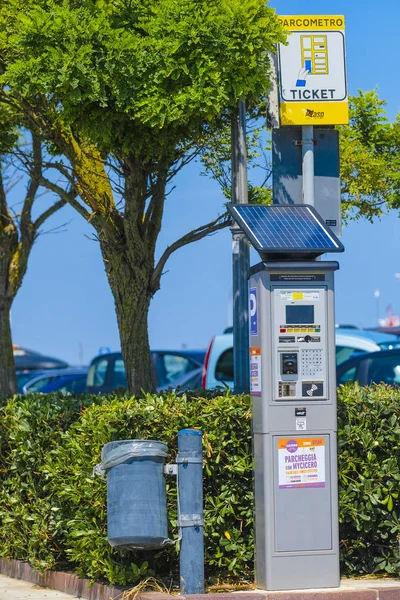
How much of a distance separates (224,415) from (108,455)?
0.87m

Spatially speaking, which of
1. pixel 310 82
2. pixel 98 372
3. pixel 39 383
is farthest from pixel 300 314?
pixel 39 383

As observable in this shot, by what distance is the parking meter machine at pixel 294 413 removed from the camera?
22.1ft

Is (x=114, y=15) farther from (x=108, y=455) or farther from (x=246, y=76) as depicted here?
(x=108, y=455)

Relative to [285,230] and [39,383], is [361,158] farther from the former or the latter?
[39,383]

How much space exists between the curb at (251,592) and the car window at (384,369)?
18.7 feet

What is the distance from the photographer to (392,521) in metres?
7.37

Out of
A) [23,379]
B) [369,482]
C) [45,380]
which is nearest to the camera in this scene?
[369,482]

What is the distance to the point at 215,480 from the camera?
23.2 feet

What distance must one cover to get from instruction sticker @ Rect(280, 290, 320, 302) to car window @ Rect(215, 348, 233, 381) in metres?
7.75

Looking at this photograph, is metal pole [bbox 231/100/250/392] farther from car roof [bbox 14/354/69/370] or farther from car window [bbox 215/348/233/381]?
car roof [bbox 14/354/69/370]

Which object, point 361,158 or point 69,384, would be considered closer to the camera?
point 361,158

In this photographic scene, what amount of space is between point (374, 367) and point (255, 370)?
655 centimetres

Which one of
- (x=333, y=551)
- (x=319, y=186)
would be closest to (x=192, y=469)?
(x=333, y=551)

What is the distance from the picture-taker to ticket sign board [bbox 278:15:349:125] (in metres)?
8.26
